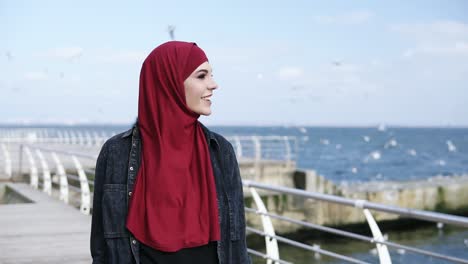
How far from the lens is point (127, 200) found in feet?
6.50

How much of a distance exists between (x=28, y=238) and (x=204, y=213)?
15.4 ft

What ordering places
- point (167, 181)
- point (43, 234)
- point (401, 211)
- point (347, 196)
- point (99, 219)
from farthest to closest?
1. point (347, 196)
2. point (43, 234)
3. point (401, 211)
4. point (99, 219)
5. point (167, 181)

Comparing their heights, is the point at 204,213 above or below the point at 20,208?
above

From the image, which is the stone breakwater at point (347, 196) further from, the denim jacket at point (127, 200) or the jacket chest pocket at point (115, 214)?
the jacket chest pocket at point (115, 214)

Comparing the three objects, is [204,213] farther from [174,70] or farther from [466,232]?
[466,232]

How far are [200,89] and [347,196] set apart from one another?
612 inches

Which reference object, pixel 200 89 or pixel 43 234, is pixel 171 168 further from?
pixel 43 234

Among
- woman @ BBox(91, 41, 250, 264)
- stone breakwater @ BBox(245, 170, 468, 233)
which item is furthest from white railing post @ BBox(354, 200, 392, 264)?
stone breakwater @ BBox(245, 170, 468, 233)

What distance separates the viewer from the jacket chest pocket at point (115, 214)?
6.46 feet

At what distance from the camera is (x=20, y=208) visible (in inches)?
327

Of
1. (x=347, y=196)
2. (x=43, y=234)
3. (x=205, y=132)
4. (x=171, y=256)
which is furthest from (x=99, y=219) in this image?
(x=347, y=196)

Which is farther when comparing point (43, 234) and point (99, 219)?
point (43, 234)

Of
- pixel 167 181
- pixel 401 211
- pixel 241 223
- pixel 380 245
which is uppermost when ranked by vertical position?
pixel 167 181

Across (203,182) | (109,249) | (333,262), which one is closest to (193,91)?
(203,182)
